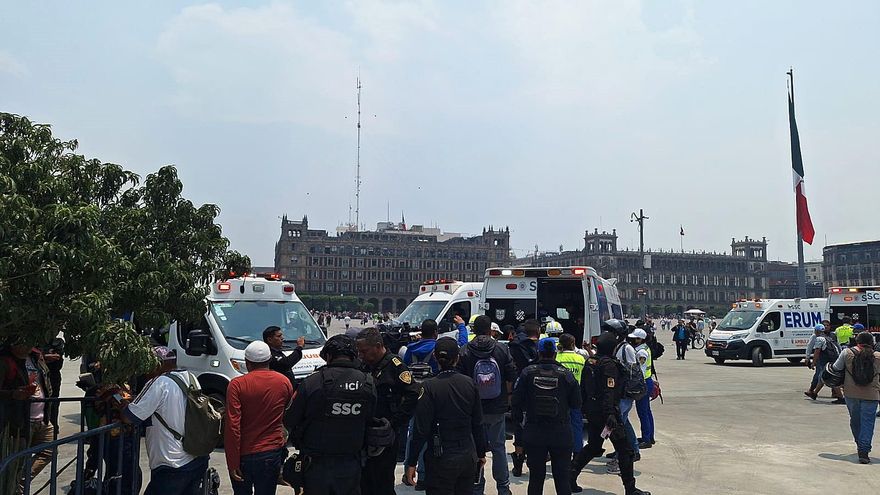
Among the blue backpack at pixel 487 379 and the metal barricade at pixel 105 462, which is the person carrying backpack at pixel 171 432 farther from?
the blue backpack at pixel 487 379

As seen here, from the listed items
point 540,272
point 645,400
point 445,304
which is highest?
point 540,272

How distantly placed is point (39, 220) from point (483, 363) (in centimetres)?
411

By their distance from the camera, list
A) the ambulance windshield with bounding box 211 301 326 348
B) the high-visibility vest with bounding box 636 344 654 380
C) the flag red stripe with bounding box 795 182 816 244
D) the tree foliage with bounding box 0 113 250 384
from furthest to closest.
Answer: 1. the flag red stripe with bounding box 795 182 816 244
2. the ambulance windshield with bounding box 211 301 326 348
3. the high-visibility vest with bounding box 636 344 654 380
4. the tree foliage with bounding box 0 113 250 384

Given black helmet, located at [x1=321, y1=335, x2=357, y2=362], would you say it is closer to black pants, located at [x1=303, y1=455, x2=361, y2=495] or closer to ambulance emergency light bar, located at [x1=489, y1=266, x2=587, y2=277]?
black pants, located at [x1=303, y1=455, x2=361, y2=495]

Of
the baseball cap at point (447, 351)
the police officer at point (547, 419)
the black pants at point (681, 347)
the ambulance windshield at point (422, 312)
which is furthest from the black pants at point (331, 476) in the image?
the black pants at point (681, 347)

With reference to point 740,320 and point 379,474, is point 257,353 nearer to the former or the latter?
point 379,474

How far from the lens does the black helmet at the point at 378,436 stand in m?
4.89

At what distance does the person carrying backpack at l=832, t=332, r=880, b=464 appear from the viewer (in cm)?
903

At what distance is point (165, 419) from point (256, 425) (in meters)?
0.65

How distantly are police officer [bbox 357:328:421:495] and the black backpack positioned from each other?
7.13m

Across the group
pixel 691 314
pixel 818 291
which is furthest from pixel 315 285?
pixel 818 291

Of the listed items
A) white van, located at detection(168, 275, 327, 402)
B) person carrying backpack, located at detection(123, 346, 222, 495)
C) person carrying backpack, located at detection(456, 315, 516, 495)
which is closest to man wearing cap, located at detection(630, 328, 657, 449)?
person carrying backpack, located at detection(456, 315, 516, 495)

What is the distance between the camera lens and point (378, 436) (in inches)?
193

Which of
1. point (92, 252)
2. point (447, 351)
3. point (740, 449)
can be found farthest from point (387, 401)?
point (740, 449)
